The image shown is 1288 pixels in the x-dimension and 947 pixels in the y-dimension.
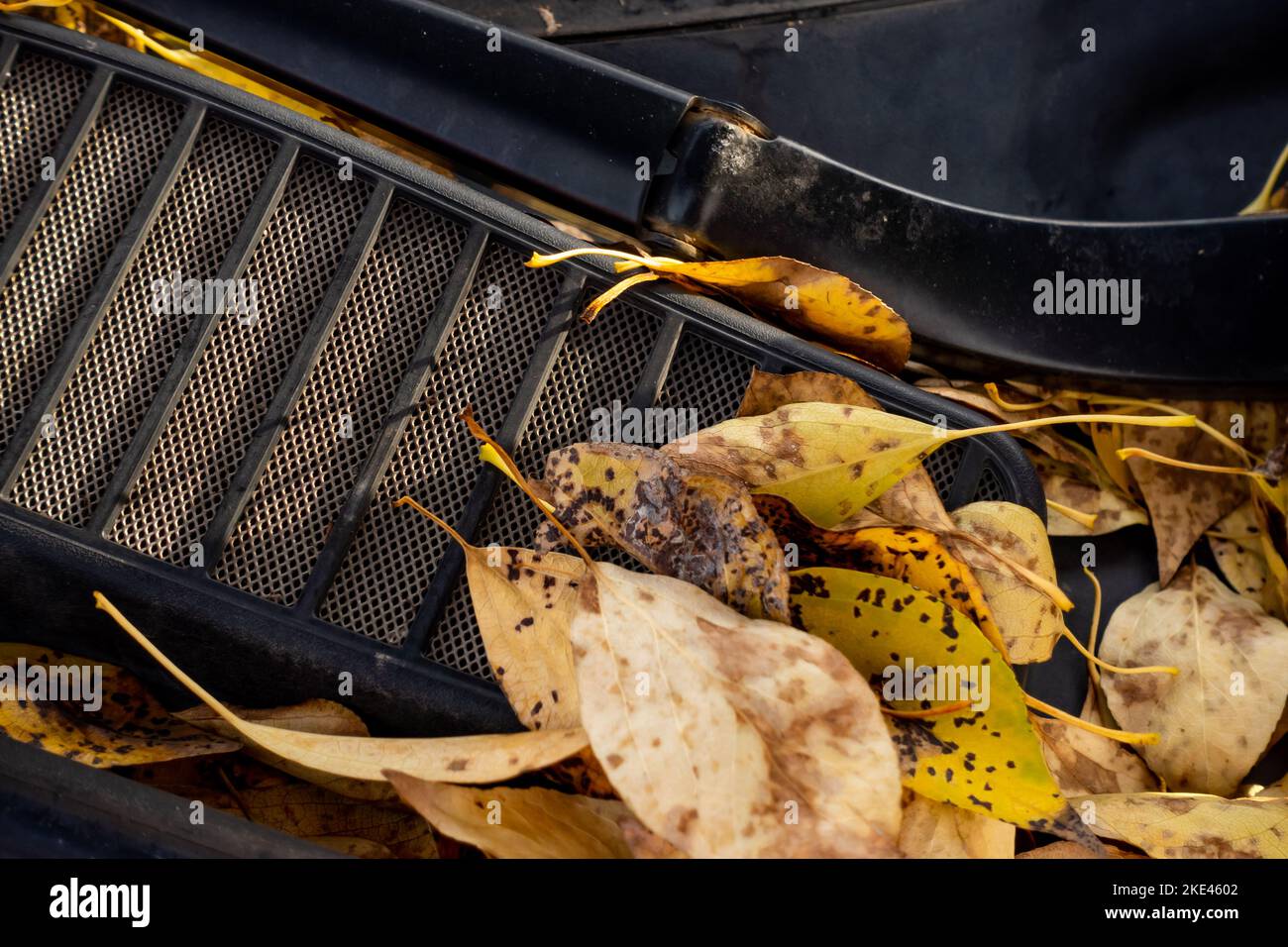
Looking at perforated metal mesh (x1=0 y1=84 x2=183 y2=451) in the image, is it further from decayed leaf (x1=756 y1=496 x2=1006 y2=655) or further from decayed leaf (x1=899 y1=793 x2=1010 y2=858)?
decayed leaf (x1=899 y1=793 x2=1010 y2=858)

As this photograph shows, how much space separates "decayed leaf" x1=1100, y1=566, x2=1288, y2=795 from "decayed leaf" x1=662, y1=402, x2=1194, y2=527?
1.38ft

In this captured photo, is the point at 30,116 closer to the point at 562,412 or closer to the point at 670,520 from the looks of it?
the point at 562,412

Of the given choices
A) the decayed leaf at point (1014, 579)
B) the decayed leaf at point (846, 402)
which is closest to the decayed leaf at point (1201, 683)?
the decayed leaf at point (1014, 579)

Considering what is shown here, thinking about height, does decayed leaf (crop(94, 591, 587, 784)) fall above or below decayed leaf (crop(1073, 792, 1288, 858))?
above

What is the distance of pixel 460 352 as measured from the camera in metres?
0.97

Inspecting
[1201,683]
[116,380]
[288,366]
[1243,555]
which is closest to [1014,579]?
[1201,683]

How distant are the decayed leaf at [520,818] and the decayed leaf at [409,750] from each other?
2 centimetres

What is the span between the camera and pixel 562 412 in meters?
0.96

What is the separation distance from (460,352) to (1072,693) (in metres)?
0.74

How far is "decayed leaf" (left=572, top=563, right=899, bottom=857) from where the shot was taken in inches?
28.3

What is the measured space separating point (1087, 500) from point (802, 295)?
0.45 metres

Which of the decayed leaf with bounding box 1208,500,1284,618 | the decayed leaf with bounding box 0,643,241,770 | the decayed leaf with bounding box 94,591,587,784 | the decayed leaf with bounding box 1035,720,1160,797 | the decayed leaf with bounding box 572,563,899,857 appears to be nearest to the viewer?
the decayed leaf with bounding box 572,563,899,857

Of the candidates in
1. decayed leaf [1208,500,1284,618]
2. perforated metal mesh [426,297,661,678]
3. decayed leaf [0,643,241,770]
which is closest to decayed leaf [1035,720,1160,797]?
decayed leaf [1208,500,1284,618]
